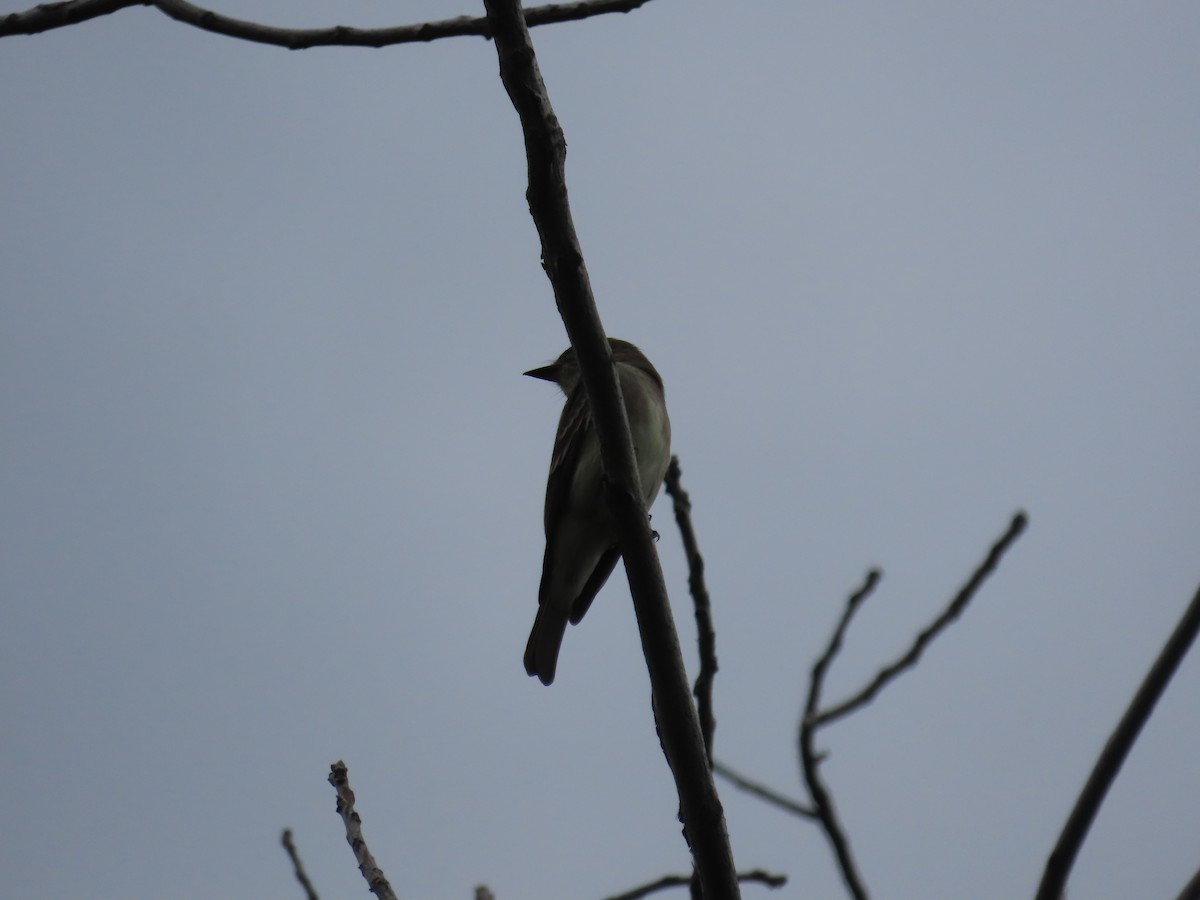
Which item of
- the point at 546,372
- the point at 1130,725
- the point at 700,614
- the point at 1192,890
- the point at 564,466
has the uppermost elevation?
the point at 546,372

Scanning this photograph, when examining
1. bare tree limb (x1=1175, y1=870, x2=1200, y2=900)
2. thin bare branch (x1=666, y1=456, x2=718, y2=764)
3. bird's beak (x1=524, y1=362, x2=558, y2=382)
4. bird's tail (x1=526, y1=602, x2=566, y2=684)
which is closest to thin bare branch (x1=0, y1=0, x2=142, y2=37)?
thin bare branch (x1=666, y1=456, x2=718, y2=764)

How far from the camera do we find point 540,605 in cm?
681

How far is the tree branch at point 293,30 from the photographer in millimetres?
3699

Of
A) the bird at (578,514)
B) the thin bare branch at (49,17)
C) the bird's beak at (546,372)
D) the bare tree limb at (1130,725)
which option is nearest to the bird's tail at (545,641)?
the bird at (578,514)

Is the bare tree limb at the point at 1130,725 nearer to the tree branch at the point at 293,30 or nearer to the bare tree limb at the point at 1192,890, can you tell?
the bare tree limb at the point at 1192,890

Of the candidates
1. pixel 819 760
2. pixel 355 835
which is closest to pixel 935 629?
pixel 819 760

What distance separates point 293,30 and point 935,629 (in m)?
2.50

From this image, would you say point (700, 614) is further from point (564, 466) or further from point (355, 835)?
point (564, 466)

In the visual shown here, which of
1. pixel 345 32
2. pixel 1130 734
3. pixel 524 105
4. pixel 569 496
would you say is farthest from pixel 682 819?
pixel 569 496

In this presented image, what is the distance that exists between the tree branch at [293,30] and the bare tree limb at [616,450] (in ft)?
2.32

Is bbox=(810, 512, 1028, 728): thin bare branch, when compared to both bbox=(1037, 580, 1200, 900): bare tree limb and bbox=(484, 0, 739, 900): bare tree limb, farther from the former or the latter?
bbox=(1037, 580, 1200, 900): bare tree limb

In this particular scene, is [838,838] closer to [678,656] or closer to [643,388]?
[678,656]

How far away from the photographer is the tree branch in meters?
3.70

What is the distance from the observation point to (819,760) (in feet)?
10.6
